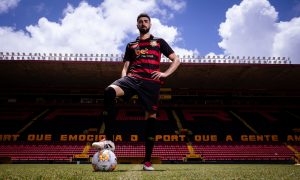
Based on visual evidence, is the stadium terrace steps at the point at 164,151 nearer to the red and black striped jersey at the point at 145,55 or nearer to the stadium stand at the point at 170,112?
the stadium stand at the point at 170,112

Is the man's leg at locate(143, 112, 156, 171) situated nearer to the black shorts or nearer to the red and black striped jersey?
the black shorts

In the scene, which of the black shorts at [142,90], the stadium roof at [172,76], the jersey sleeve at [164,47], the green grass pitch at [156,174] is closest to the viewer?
the green grass pitch at [156,174]

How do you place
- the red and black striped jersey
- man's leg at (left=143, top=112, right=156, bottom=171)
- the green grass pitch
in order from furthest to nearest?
man's leg at (left=143, top=112, right=156, bottom=171), the red and black striped jersey, the green grass pitch

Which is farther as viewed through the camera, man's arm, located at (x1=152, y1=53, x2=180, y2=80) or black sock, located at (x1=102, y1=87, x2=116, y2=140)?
man's arm, located at (x1=152, y1=53, x2=180, y2=80)

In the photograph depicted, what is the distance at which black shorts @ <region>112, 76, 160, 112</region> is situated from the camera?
367 centimetres

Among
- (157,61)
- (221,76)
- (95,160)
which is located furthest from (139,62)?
(221,76)

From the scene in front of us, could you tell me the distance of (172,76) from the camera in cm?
2012

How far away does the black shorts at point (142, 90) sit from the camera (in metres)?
3.67

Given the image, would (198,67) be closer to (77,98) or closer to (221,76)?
(221,76)

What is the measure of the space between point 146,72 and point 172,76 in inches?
644

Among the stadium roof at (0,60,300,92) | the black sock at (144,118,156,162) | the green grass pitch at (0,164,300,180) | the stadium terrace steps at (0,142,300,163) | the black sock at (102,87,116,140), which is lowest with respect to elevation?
the stadium terrace steps at (0,142,300,163)

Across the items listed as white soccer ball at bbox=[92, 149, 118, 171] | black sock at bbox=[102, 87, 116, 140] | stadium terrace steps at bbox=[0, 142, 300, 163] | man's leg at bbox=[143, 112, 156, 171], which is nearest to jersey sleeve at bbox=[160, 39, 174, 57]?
man's leg at bbox=[143, 112, 156, 171]

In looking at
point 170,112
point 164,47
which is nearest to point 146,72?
point 164,47

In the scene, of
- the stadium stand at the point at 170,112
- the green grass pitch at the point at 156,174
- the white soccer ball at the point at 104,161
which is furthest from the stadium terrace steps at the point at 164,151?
the white soccer ball at the point at 104,161
